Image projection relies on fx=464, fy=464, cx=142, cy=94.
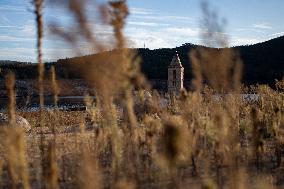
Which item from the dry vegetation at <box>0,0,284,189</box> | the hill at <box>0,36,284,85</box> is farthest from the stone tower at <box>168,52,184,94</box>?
the hill at <box>0,36,284,85</box>

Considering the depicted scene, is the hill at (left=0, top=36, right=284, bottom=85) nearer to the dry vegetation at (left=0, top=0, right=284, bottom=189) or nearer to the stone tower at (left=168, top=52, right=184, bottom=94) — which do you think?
the stone tower at (left=168, top=52, right=184, bottom=94)

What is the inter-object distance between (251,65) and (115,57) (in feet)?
175

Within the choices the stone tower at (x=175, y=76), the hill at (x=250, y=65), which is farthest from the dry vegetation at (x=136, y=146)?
the hill at (x=250, y=65)

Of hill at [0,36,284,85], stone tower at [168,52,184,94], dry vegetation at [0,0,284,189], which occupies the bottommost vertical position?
dry vegetation at [0,0,284,189]

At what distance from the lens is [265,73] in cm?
4878

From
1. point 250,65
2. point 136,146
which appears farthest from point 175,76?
point 250,65

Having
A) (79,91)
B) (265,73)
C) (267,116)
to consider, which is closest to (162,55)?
(265,73)

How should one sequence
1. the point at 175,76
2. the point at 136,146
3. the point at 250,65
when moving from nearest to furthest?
the point at 136,146
the point at 175,76
the point at 250,65

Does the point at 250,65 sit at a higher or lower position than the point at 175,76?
higher

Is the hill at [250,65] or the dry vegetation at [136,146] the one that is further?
the hill at [250,65]

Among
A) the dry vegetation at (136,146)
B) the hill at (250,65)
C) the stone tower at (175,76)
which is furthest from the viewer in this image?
the hill at (250,65)

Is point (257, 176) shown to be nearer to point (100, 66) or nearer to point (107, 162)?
point (107, 162)

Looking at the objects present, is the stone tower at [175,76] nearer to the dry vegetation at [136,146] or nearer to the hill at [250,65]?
the dry vegetation at [136,146]

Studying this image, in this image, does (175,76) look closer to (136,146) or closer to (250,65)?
(136,146)
